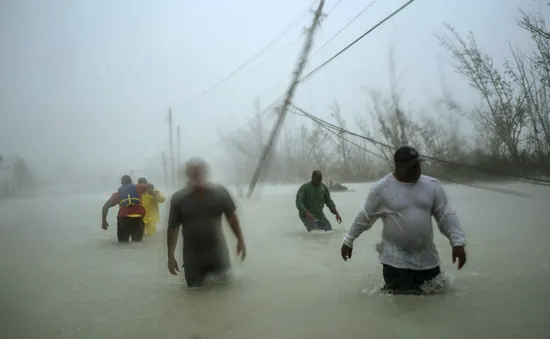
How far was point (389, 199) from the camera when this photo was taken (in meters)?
3.62

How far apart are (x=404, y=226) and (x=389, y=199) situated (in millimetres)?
245

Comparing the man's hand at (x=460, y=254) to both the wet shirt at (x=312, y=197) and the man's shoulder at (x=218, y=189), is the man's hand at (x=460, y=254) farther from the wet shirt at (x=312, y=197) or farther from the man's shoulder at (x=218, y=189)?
the wet shirt at (x=312, y=197)

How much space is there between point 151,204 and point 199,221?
548 cm

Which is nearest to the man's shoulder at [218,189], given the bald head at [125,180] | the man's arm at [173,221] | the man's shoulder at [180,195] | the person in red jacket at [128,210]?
the man's shoulder at [180,195]

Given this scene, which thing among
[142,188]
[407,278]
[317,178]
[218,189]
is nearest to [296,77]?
[317,178]

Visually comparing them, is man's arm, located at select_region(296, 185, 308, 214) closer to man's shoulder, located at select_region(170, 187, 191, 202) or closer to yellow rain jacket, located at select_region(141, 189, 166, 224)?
yellow rain jacket, located at select_region(141, 189, 166, 224)

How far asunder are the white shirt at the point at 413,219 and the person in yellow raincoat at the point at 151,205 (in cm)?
663

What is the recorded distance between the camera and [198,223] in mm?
4438

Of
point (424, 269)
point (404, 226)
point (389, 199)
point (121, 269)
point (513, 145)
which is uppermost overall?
point (513, 145)

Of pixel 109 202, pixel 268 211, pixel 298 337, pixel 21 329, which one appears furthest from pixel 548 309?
pixel 268 211

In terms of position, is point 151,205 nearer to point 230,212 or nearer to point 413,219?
point 230,212

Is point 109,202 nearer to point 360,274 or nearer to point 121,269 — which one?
point 121,269

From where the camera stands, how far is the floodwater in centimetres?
339

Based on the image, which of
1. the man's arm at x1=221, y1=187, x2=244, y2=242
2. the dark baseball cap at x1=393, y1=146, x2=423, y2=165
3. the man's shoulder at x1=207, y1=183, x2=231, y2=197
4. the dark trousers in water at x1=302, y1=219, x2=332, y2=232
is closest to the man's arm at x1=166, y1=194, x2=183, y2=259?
the man's shoulder at x1=207, y1=183, x2=231, y2=197
